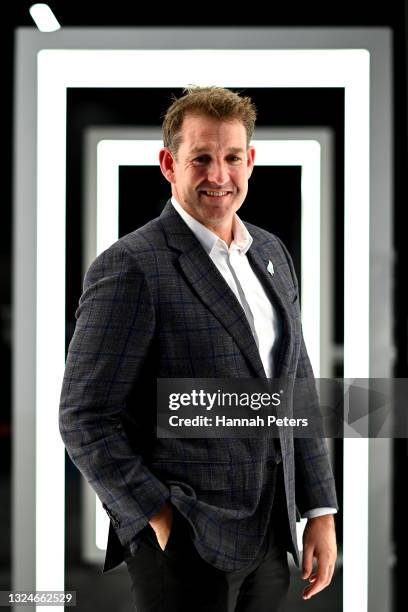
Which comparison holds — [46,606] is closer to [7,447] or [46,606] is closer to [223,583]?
[7,447]

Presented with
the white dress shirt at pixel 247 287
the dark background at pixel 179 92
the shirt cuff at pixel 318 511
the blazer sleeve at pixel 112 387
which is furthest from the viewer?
the dark background at pixel 179 92

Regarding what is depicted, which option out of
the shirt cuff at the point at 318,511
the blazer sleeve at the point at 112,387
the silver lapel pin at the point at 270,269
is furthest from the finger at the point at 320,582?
the silver lapel pin at the point at 270,269

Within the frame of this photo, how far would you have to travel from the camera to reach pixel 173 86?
1960mm

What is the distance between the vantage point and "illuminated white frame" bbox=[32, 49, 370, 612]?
1955 mm

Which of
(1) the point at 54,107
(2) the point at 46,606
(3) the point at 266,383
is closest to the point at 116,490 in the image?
(3) the point at 266,383

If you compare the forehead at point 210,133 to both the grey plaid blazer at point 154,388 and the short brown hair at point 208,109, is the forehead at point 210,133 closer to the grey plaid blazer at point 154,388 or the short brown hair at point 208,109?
the short brown hair at point 208,109

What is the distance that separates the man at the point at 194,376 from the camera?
61.1 inches

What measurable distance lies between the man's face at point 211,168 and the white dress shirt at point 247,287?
0.04 metres

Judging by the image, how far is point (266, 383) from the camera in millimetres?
1715

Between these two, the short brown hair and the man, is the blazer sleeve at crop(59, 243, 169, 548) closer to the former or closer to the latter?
the man

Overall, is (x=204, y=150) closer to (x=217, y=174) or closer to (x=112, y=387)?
(x=217, y=174)

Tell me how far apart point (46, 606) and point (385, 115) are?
1816 mm

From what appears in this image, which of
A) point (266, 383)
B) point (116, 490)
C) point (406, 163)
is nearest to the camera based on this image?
point (116, 490)

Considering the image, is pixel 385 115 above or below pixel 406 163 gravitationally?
above
